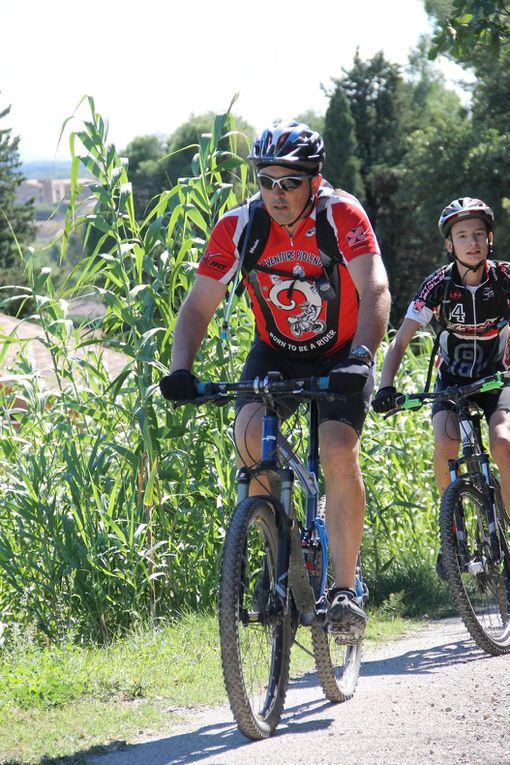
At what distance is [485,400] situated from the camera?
6.06 m

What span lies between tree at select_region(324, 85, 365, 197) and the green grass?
5265 cm

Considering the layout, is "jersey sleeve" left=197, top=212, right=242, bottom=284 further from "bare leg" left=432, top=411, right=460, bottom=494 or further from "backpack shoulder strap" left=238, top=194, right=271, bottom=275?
"bare leg" left=432, top=411, right=460, bottom=494

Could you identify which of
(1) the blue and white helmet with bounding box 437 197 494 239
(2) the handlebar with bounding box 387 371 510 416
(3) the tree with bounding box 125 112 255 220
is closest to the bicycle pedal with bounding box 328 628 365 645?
(2) the handlebar with bounding box 387 371 510 416

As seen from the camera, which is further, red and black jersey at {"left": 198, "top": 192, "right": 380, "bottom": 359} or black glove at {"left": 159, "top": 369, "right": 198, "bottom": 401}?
red and black jersey at {"left": 198, "top": 192, "right": 380, "bottom": 359}

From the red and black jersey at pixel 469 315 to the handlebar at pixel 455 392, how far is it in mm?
349

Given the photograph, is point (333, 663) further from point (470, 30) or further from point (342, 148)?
point (342, 148)

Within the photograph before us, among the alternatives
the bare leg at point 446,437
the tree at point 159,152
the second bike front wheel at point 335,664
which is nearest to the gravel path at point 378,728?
the second bike front wheel at point 335,664

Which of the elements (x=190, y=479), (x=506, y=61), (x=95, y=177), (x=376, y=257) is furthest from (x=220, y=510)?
(x=506, y=61)

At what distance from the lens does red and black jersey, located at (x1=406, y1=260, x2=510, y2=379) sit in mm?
6055

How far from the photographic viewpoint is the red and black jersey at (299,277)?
14.7ft

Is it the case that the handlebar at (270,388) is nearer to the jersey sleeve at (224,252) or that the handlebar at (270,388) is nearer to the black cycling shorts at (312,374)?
the black cycling shorts at (312,374)

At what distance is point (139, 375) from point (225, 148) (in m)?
1.58

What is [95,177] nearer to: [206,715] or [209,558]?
[209,558]

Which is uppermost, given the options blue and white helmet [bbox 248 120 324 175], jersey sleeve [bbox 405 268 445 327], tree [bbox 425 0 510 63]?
tree [bbox 425 0 510 63]
